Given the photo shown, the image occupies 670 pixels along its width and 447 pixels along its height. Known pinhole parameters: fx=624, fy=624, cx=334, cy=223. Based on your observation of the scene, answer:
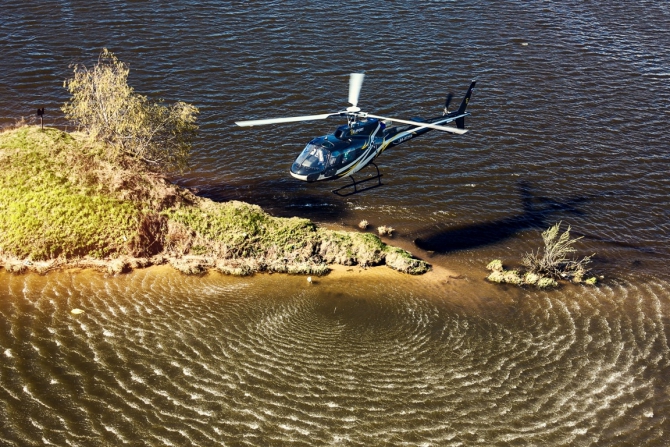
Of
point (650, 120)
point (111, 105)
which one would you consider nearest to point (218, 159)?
point (111, 105)

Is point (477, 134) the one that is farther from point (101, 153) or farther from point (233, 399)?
point (233, 399)

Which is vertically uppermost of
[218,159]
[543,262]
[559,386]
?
[218,159]

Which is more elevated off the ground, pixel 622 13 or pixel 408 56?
pixel 622 13

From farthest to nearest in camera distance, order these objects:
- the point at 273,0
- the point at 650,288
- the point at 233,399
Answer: the point at 273,0
the point at 650,288
the point at 233,399

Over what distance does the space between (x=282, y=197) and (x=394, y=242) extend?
668 centimetres

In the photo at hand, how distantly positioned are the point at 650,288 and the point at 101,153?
25.1 meters

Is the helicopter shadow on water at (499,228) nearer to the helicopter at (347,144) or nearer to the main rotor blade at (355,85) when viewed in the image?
the helicopter at (347,144)

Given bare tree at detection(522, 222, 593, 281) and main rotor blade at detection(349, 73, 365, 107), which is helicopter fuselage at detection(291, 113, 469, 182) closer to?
main rotor blade at detection(349, 73, 365, 107)

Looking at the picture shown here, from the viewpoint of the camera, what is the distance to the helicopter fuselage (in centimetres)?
2623

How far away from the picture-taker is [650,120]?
40344mm

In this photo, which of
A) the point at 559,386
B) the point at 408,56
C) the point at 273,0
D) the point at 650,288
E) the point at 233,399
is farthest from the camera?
the point at 273,0

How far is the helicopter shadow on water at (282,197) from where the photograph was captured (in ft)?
105

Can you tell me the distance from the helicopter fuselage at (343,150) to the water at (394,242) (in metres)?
4.33

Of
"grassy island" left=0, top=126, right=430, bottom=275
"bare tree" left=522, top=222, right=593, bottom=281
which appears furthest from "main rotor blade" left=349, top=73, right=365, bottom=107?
"bare tree" left=522, top=222, right=593, bottom=281
